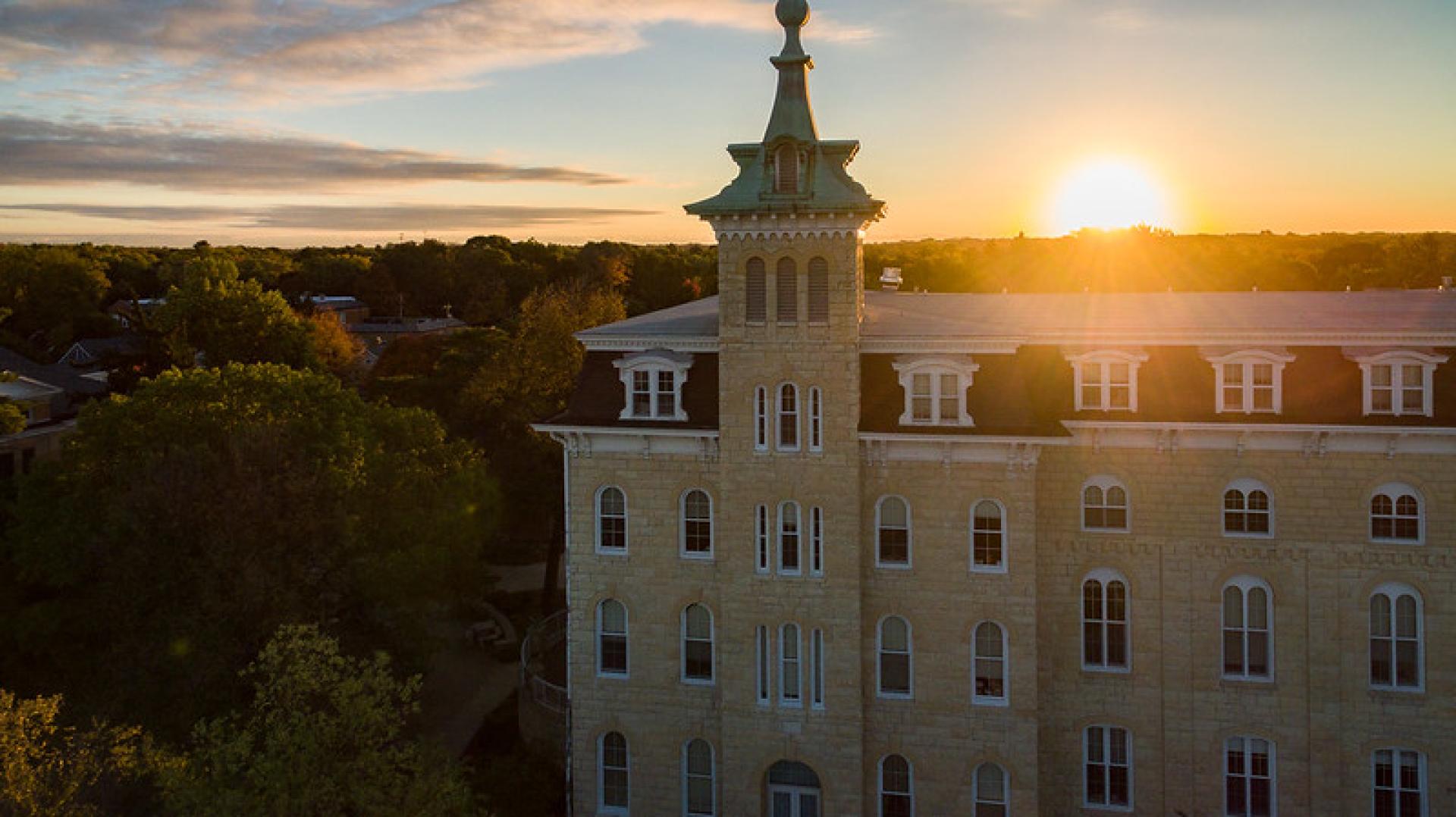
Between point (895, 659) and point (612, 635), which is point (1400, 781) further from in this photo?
point (612, 635)

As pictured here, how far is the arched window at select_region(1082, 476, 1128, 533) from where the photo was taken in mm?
29719

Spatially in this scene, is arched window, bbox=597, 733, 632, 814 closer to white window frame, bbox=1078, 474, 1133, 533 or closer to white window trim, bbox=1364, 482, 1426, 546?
white window frame, bbox=1078, 474, 1133, 533

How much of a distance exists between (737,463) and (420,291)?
112838 mm

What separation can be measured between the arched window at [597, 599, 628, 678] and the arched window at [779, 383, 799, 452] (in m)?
7.15

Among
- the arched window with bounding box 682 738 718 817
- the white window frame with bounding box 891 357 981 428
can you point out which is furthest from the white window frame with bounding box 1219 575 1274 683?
the arched window with bounding box 682 738 718 817

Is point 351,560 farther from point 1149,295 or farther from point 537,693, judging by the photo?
point 1149,295

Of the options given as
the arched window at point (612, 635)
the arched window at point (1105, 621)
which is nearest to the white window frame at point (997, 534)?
the arched window at point (1105, 621)

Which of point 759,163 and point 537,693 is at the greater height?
point 759,163

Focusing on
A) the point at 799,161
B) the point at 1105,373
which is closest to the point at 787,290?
the point at 799,161

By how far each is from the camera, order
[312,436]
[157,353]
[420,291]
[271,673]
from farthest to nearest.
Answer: [420,291] → [157,353] → [312,436] → [271,673]

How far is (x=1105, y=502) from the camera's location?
29844 mm

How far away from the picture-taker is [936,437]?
29.0 m

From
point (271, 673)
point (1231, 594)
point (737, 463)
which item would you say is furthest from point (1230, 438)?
point (271, 673)

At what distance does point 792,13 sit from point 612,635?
62.1 feet
